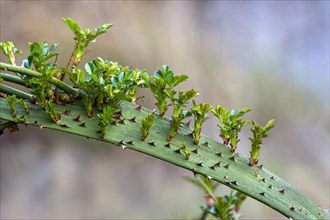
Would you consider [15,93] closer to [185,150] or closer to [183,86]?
[185,150]

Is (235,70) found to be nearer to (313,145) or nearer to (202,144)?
(313,145)

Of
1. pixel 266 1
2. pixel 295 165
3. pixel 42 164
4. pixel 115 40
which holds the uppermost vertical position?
pixel 266 1

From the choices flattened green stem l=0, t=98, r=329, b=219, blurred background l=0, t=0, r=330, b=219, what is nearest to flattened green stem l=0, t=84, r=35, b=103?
flattened green stem l=0, t=98, r=329, b=219

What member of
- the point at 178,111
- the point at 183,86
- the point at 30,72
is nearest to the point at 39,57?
the point at 30,72

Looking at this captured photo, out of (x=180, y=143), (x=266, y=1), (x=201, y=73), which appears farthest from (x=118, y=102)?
(x=266, y=1)

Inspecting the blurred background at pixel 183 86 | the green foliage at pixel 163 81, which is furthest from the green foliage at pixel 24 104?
the blurred background at pixel 183 86

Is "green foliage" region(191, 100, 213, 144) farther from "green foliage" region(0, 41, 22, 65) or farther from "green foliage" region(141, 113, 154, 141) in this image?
"green foliage" region(0, 41, 22, 65)

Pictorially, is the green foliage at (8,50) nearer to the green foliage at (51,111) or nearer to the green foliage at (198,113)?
the green foliage at (51,111)

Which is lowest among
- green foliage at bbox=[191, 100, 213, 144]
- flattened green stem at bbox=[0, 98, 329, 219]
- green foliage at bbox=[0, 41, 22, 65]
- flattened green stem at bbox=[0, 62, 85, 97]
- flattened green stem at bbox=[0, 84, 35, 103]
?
flattened green stem at bbox=[0, 98, 329, 219]
